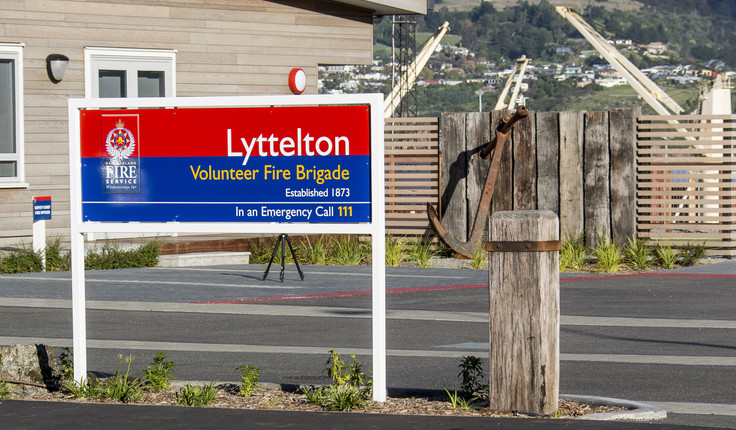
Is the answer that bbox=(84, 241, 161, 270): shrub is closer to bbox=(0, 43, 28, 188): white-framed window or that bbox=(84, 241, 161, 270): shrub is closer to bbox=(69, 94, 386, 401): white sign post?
bbox=(0, 43, 28, 188): white-framed window

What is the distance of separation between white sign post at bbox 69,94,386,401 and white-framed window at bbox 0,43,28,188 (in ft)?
36.4

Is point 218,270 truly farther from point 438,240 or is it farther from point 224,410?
point 224,410

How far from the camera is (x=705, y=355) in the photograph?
36.5 feet

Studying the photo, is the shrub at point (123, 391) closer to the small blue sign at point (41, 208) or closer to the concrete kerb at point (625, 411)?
the concrete kerb at point (625, 411)

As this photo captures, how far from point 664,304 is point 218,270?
7.04 m

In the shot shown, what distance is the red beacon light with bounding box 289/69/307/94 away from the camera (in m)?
22.5

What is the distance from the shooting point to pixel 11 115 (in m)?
19.9

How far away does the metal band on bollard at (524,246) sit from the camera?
25.1 ft

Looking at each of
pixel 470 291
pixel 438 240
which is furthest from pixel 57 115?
pixel 470 291

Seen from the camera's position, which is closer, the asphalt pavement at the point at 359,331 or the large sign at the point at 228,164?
the asphalt pavement at the point at 359,331

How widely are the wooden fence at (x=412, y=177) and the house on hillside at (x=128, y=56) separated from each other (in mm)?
2896

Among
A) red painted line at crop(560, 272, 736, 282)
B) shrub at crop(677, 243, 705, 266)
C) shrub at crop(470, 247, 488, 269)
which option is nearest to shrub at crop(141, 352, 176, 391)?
red painted line at crop(560, 272, 736, 282)

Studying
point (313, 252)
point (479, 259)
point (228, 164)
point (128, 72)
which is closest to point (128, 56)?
point (128, 72)

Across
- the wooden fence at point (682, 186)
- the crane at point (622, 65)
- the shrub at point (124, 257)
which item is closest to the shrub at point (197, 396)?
the shrub at point (124, 257)
